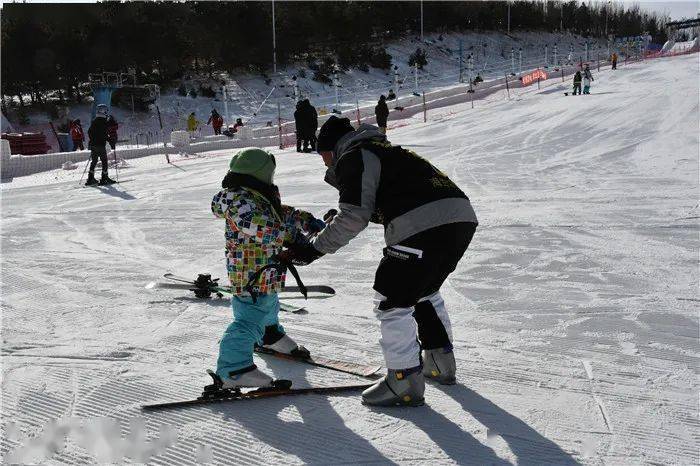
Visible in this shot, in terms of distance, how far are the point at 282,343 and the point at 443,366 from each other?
3.30 feet

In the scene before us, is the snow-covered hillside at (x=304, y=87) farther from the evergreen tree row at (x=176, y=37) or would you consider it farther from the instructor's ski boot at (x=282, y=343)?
the instructor's ski boot at (x=282, y=343)

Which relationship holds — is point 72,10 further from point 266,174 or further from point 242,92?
point 266,174

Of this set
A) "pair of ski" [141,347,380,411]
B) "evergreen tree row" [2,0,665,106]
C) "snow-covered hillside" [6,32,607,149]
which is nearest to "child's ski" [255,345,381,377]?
"pair of ski" [141,347,380,411]

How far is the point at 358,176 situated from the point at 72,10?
36163 mm

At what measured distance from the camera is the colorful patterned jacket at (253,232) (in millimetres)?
3580

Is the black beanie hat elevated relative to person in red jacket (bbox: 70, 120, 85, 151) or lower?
Result: elevated

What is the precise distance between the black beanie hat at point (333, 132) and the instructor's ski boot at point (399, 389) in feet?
3.73

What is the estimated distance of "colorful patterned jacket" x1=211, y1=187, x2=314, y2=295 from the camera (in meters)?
3.58

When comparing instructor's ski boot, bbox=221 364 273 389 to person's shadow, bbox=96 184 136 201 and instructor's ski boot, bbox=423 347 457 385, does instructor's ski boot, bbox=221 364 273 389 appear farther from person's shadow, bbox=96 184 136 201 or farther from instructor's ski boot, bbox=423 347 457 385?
person's shadow, bbox=96 184 136 201

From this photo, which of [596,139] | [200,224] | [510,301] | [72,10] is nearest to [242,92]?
[72,10]

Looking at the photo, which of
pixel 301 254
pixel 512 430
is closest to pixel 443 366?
pixel 512 430

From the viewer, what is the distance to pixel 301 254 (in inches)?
134

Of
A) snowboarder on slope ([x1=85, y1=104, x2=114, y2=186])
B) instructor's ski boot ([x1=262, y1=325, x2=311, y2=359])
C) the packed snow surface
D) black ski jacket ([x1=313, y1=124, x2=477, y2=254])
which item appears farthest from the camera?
snowboarder on slope ([x1=85, y1=104, x2=114, y2=186])

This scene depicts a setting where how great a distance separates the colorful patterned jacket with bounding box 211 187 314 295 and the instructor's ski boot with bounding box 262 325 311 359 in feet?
1.67
